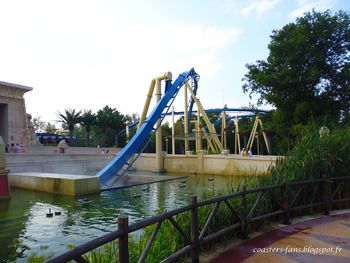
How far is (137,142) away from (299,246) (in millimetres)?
18417

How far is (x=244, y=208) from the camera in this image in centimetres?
617

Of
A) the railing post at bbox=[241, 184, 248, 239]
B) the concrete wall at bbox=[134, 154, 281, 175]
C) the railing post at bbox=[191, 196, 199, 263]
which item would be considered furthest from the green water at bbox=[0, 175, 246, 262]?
the concrete wall at bbox=[134, 154, 281, 175]

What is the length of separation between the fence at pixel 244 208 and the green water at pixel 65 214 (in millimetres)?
923

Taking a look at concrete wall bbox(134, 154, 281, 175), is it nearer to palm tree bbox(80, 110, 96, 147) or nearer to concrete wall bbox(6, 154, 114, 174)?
concrete wall bbox(6, 154, 114, 174)

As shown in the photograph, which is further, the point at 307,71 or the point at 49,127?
the point at 49,127

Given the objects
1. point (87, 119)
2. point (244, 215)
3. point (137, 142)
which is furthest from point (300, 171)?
point (87, 119)

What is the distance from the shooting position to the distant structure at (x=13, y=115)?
39.2m

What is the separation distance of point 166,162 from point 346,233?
25183mm

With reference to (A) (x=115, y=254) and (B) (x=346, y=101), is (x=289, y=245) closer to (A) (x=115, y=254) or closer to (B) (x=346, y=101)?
(A) (x=115, y=254)

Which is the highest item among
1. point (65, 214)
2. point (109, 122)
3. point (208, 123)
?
point (109, 122)

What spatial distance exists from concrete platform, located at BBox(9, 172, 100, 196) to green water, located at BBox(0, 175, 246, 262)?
40 centimetres

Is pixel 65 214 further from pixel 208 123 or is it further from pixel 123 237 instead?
pixel 208 123

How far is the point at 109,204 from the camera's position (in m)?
14.1

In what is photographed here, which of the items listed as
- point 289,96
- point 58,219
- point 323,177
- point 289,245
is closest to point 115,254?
point 289,245
